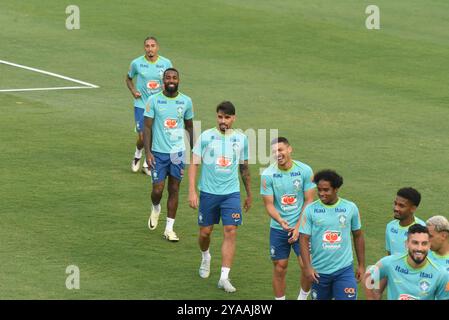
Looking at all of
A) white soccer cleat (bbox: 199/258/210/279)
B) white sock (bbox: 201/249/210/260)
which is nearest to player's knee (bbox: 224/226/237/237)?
white sock (bbox: 201/249/210/260)

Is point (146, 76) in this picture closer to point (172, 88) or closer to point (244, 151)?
point (172, 88)

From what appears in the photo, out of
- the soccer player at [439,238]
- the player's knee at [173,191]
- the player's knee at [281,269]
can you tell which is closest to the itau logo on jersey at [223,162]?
the player's knee at [281,269]

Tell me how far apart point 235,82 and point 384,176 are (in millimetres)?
9082

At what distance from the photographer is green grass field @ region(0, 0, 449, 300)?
1705 centimetres

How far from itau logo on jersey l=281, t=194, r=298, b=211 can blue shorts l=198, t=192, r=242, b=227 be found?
1.21m

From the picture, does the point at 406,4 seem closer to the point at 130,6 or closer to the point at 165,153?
the point at 130,6

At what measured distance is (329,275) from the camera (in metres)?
14.2

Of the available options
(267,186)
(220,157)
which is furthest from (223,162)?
(267,186)

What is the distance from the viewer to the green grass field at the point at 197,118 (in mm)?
17047

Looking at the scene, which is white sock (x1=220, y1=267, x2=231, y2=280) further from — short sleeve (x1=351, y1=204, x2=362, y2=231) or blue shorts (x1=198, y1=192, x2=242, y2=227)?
short sleeve (x1=351, y1=204, x2=362, y2=231)

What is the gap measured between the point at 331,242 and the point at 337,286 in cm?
56

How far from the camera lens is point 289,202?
50.3ft

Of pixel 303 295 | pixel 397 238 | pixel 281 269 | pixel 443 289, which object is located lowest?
pixel 303 295

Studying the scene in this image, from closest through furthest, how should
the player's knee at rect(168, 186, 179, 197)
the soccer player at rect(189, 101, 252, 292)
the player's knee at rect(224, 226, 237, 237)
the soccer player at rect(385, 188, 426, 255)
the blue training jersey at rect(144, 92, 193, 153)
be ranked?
1. the soccer player at rect(385, 188, 426, 255)
2. the player's knee at rect(224, 226, 237, 237)
3. the soccer player at rect(189, 101, 252, 292)
4. the player's knee at rect(168, 186, 179, 197)
5. the blue training jersey at rect(144, 92, 193, 153)
